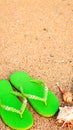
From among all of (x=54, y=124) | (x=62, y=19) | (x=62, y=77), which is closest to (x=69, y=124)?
(x=54, y=124)

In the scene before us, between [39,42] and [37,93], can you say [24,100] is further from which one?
[39,42]

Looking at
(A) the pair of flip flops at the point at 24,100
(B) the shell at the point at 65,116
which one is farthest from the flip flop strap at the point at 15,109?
(B) the shell at the point at 65,116

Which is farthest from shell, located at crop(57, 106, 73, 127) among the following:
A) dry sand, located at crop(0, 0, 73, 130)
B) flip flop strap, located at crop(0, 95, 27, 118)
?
flip flop strap, located at crop(0, 95, 27, 118)

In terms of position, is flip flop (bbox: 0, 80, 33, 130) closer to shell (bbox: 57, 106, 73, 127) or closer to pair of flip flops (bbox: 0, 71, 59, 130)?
pair of flip flops (bbox: 0, 71, 59, 130)

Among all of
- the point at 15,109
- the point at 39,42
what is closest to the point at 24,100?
the point at 15,109

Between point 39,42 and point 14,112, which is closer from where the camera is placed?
point 14,112

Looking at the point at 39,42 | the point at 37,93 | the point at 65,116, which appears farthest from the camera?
the point at 39,42

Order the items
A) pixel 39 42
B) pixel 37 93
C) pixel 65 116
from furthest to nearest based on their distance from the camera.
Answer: pixel 39 42 → pixel 37 93 → pixel 65 116
